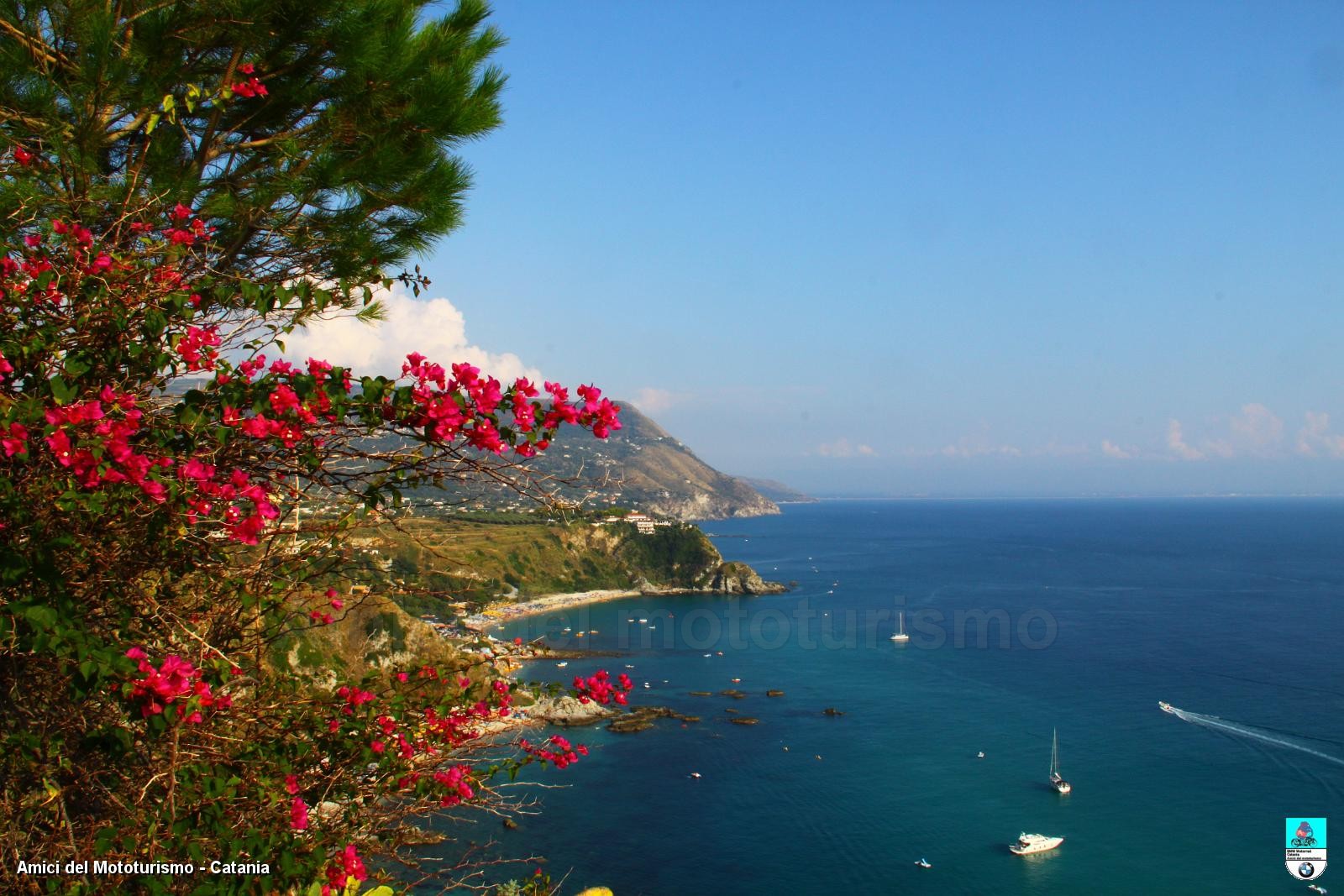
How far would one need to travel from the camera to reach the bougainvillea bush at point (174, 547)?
248cm

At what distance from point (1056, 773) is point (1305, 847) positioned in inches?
320

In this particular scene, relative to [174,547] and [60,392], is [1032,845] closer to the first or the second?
[174,547]

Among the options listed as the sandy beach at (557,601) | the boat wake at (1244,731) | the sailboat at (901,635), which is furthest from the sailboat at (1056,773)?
the sandy beach at (557,601)

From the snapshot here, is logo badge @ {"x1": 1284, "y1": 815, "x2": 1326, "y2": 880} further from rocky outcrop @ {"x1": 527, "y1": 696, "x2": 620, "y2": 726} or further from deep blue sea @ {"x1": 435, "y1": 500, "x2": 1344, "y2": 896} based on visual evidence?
rocky outcrop @ {"x1": 527, "y1": 696, "x2": 620, "y2": 726}

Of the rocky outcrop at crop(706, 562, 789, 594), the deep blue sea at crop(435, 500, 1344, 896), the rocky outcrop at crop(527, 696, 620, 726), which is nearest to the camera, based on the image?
the deep blue sea at crop(435, 500, 1344, 896)

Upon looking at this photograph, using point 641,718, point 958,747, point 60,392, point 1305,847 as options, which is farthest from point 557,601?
point 60,392

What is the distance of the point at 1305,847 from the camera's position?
84.5ft

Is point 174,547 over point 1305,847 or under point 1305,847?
over

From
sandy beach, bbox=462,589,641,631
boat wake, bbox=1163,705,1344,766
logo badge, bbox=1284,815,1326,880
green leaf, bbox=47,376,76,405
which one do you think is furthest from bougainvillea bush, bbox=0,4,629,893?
sandy beach, bbox=462,589,641,631

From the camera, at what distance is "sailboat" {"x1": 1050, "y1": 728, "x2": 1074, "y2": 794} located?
31.1 metres

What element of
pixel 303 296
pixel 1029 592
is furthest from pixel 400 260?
pixel 1029 592

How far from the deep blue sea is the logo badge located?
1.36 feet

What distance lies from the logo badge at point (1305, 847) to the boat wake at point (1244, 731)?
22.9ft

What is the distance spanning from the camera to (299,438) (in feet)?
9.36
